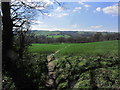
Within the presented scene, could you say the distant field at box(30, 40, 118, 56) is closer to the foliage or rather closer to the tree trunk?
the foliage

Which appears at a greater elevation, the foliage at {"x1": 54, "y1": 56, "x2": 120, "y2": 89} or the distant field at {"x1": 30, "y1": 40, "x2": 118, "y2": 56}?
the distant field at {"x1": 30, "y1": 40, "x2": 118, "y2": 56}

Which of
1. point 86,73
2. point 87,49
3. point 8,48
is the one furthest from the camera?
point 87,49

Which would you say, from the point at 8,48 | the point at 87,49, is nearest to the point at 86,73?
the point at 8,48

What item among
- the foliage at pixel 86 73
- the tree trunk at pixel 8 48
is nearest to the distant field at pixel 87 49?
the foliage at pixel 86 73

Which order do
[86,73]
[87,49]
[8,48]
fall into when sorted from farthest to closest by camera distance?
[87,49], [8,48], [86,73]

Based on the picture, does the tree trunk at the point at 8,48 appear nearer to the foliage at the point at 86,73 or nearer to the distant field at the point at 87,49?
the foliage at the point at 86,73

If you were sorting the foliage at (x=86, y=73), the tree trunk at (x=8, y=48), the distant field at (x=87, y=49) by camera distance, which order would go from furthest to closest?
the distant field at (x=87, y=49), the tree trunk at (x=8, y=48), the foliage at (x=86, y=73)

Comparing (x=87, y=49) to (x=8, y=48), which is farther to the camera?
(x=87, y=49)

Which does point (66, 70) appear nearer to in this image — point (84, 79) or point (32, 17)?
point (84, 79)

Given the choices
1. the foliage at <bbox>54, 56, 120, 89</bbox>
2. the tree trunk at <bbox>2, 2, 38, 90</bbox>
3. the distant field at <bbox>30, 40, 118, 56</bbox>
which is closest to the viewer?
the foliage at <bbox>54, 56, 120, 89</bbox>

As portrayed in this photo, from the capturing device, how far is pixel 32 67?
7863mm

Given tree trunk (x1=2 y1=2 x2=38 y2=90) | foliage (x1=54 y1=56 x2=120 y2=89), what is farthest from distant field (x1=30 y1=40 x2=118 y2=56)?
tree trunk (x1=2 y1=2 x2=38 y2=90)

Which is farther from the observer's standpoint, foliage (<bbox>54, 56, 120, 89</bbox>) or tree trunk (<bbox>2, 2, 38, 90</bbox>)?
tree trunk (<bbox>2, 2, 38, 90</bbox>)

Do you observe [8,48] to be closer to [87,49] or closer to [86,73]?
[86,73]
